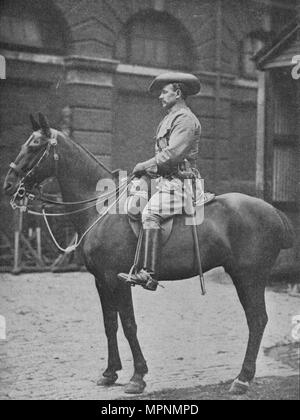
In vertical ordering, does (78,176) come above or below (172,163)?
below

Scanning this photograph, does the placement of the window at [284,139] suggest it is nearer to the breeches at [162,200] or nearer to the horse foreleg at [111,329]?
the breeches at [162,200]

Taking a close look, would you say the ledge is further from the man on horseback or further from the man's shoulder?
the man's shoulder

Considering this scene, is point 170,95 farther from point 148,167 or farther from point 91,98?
point 91,98

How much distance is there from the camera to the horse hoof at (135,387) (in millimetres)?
5406

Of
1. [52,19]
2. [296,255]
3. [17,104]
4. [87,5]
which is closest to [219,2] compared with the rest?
[87,5]

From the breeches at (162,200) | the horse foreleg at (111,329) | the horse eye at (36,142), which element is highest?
the horse eye at (36,142)

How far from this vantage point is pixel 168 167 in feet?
18.0

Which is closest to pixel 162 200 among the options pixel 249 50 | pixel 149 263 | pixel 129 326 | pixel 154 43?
pixel 149 263

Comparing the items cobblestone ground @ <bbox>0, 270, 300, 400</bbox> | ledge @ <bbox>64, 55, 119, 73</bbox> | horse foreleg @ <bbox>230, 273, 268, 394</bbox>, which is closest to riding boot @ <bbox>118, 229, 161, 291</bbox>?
horse foreleg @ <bbox>230, 273, 268, 394</bbox>

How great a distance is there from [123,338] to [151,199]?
195cm

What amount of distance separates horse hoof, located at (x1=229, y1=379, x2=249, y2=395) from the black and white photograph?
1 centimetres

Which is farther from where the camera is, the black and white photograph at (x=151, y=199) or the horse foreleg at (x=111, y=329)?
the horse foreleg at (x=111, y=329)

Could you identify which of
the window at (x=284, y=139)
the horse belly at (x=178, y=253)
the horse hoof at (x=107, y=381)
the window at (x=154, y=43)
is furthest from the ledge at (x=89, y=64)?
the horse hoof at (x=107, y=381)

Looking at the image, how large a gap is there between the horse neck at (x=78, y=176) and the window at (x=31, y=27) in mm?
2234
